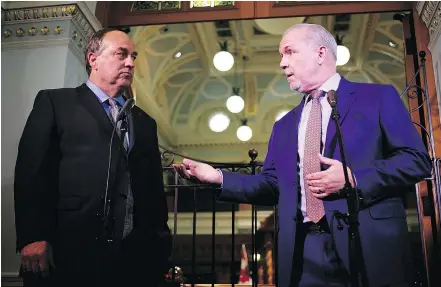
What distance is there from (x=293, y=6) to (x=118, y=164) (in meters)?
3.14

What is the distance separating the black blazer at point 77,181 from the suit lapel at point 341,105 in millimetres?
953

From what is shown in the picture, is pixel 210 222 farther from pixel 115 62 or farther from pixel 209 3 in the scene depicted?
pixel 115 62

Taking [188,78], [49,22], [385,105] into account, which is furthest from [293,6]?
[188,78]

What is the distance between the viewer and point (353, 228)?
68.5 inches

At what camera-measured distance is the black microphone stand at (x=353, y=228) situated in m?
1.73

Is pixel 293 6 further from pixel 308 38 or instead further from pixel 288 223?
pixel 288 223

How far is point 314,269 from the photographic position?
198cm

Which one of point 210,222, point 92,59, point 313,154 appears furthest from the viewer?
point 210,222

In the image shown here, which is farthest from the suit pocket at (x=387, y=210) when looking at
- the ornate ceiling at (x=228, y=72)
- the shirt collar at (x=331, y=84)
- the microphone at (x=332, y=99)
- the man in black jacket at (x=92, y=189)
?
the ornate ceiling at (x=228, y=72)

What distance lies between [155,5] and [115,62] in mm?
2708

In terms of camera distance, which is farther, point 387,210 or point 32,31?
point 32,31

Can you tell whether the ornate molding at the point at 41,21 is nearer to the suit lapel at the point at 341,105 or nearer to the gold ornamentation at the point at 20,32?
the gold ornamentation at the point at 20,32

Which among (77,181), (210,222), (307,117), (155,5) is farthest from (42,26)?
(210,222)

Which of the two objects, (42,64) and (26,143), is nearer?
(26,143)
